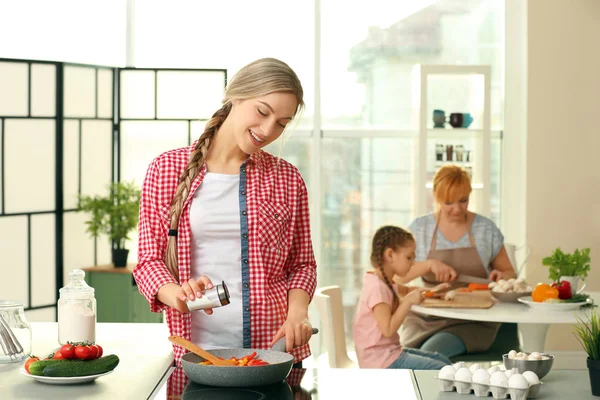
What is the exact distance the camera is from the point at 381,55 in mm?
6156

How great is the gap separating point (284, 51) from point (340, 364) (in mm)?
2690

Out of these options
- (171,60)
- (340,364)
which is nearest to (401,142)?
(171,60)

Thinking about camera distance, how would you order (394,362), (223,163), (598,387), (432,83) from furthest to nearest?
(432,83) < (394,362) < (223,163) < (598,387)

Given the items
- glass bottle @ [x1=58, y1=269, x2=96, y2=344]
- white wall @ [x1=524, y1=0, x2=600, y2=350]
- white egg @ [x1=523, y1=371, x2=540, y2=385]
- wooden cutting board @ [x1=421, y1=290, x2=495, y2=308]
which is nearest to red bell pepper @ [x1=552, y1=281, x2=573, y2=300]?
wooden cutting board @ [x1=421, y1=290, x2=495, y2=308]

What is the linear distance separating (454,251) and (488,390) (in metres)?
3.02

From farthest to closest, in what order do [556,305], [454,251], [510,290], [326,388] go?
[454,251] → [510,290] → [556,305] → [326,388]

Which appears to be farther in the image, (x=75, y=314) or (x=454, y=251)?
Result: (x=454, y=251)

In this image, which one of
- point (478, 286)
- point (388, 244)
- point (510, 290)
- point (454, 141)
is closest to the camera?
point (388, 244)

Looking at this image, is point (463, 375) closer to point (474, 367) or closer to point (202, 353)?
point (474, 367)

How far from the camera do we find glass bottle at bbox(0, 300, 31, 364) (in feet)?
6.79

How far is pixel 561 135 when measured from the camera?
231 inches

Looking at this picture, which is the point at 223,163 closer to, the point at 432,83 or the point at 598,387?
the point at 598,387

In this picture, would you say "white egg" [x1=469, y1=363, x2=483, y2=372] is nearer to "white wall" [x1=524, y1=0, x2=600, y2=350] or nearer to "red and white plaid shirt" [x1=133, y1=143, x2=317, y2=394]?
"red and white plaid shirt" [x1=133, y1=143, x2=317, y2=394]

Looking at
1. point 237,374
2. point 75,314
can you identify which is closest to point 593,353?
point 237,374
